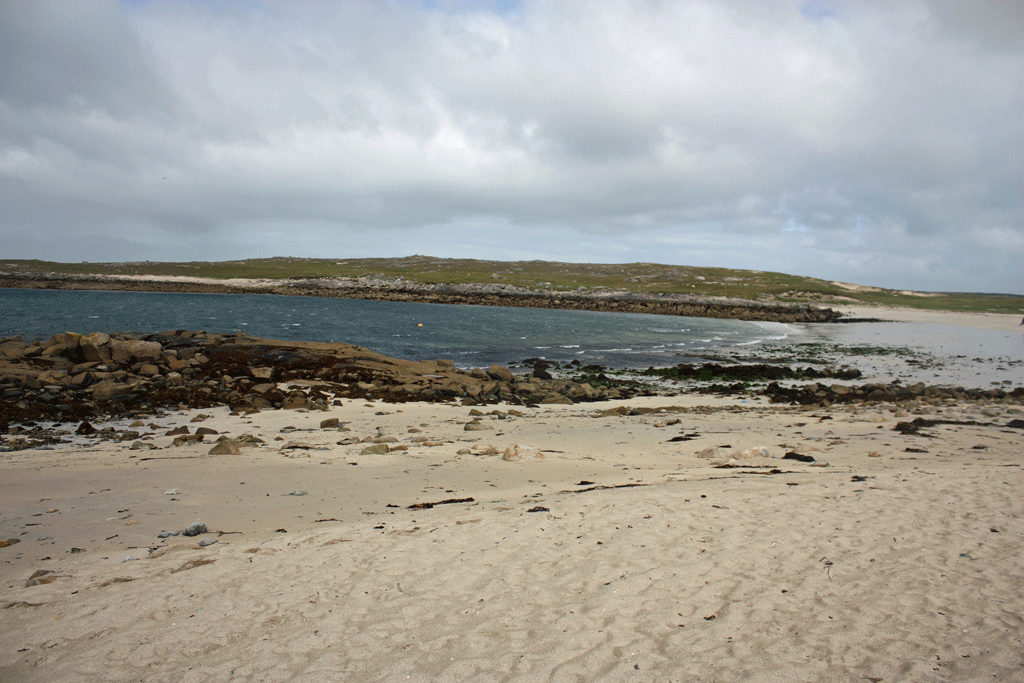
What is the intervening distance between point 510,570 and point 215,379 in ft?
47.8

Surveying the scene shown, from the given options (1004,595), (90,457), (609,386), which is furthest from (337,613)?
(609,386)

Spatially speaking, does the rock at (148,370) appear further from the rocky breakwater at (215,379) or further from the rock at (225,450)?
the rock at (225,450)

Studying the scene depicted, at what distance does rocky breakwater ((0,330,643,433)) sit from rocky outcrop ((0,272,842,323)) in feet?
219

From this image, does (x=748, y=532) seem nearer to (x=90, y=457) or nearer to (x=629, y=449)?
(x=629, y=449)

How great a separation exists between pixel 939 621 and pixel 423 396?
1389 centimetres

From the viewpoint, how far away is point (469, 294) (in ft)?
341

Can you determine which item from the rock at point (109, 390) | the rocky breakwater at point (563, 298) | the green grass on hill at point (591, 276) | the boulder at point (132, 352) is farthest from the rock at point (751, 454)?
the green grass on hill at point (591, 276)

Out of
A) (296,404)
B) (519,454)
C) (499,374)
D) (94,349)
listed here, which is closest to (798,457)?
(519,454)

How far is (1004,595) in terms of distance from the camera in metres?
4.71

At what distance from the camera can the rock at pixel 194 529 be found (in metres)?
6.17

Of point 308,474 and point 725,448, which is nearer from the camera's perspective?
point 308,474

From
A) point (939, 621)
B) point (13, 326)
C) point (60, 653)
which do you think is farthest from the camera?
point (13, 326)

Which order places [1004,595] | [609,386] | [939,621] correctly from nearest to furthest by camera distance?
[939,621]
[1004,595]
[609,386]

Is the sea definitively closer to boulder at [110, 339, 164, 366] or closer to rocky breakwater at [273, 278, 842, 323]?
boulder at [110, 339, 164, 366]
